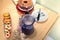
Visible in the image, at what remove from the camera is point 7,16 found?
101cm

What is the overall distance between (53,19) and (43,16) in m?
0.06

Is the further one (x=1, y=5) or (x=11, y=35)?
(x=1, y=5)

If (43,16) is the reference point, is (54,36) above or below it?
below

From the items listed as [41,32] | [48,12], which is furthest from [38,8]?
[41,32]

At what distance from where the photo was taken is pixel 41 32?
1009 millimetres

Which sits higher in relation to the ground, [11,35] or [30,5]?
[30,5]

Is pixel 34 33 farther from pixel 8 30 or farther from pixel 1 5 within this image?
pixel 1 5

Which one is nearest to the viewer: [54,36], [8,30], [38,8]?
[8,30]

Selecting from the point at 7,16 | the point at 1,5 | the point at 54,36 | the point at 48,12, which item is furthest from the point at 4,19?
the point at 54,36

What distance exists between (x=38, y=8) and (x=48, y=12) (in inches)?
2.5

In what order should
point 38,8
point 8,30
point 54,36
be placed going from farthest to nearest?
1. point 54,36
2. point 38,8
3. point 8,30

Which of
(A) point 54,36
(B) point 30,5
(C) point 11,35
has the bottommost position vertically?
(A) point 54,36

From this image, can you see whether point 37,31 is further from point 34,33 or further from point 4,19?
point 4,19

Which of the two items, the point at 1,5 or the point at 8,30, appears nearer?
the point at 8,30
